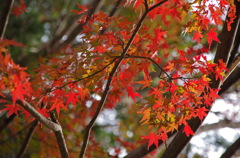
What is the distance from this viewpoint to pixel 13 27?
696 centimetres

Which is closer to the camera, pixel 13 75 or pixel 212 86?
pixel 13 75

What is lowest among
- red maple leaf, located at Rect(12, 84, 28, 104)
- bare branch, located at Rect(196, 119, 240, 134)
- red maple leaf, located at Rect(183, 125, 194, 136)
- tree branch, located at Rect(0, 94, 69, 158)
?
bare branch, located at Rect(196, 119, 240, 134)

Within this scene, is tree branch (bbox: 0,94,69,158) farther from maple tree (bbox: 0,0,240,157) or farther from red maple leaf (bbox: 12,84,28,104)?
red maple leaf (bbox: 12,84,28,104)

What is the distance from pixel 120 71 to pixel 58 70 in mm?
452

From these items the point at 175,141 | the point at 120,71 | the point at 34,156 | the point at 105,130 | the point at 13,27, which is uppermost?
the point at 13,27

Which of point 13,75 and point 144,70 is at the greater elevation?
point 13,75

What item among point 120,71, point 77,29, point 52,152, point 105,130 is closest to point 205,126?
point 120,71

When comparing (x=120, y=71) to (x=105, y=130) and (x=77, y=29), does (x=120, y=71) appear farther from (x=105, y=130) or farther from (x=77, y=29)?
(x=105, y=130)

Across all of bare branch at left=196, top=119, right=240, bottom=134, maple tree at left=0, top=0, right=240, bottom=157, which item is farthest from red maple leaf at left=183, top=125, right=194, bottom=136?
bare branch at left=196, top=119, right=240, bottom=134

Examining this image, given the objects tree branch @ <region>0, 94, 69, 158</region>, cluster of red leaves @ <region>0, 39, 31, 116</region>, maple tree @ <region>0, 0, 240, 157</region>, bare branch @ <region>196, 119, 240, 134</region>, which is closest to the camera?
cluster of red leaves @ <region>0, 39, 31, 116</region>

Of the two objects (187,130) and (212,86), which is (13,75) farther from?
(212,86)

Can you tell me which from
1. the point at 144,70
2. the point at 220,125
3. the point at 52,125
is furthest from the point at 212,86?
the point at 52,125

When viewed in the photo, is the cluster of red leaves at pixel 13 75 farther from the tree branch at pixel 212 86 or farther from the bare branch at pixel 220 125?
the bare branch at pixel 220 125

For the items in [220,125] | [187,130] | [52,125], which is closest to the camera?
[52,125]
